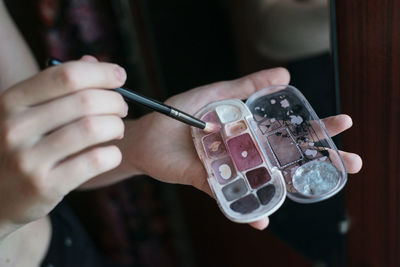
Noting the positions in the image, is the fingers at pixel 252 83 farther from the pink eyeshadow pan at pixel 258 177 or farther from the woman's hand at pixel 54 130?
the woman's hand at pixel 54 130

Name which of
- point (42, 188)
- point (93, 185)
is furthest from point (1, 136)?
point (93, 185)

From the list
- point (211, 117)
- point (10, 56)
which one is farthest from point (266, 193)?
point (10, 56)

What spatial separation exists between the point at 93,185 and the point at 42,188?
366mm

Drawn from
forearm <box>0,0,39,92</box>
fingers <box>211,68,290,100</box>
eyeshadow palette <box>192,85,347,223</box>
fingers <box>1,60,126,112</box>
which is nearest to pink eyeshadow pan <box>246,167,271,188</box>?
eyeshadow palette <box>192,85,347,223</box>

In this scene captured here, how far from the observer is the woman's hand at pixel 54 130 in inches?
16.1

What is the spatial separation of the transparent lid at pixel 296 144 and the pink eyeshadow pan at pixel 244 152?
1 centimetres

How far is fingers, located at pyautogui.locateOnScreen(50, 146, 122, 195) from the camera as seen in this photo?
1.36 ft

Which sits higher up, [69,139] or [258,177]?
[69,139]

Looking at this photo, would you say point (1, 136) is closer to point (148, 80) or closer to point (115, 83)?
point (115, 83)

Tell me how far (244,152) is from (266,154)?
3 centimetres

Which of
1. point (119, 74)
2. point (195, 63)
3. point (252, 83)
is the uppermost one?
point (119, 74)

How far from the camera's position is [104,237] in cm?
108

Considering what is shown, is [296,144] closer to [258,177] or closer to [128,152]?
[258,177]

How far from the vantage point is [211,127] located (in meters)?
0.58
